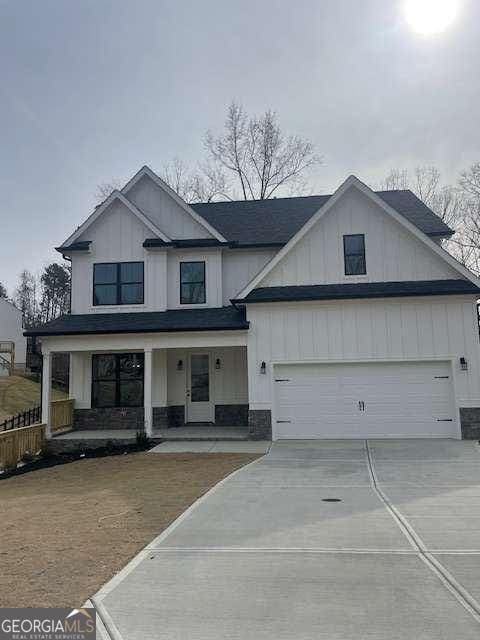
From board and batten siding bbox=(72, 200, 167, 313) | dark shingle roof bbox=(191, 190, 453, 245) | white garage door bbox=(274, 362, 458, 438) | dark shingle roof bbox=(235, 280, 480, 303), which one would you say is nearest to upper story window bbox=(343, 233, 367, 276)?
dark shingle roof bbox=(235, 280, 480, 303)

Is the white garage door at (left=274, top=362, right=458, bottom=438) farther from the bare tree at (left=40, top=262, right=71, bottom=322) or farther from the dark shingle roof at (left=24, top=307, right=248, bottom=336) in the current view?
the bare tree at (left=40, top=262, right=71, bottom=322)

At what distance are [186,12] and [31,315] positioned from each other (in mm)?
56210

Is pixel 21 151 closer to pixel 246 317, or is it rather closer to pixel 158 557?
pixel 246 317

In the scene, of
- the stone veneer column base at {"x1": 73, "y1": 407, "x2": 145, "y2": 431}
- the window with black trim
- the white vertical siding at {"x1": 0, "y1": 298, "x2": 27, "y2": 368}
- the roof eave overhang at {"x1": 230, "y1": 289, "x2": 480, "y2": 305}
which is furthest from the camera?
the white vertical siding at {"x1": 0, "y1": 298, "x2": 27, "y2": 368}

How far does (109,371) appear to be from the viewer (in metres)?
16.3

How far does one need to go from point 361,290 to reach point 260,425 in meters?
4.85

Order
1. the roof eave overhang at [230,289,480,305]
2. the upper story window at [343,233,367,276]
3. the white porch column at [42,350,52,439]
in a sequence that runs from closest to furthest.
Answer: the roof eave overhang at [230,289,480,305], the upper story window at [343,233,367,276], the white porch column at [42,350,52,439]

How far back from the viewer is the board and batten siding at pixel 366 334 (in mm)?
13094

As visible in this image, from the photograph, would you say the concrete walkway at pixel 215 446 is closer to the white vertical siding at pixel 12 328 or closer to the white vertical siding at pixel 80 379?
the white vertical siding at pixel 80 379

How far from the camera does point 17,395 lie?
2761 centimetres

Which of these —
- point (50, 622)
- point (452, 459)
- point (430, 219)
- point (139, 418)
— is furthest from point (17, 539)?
point (430, 219)

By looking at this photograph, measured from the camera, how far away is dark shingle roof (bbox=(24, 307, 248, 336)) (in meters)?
14.1

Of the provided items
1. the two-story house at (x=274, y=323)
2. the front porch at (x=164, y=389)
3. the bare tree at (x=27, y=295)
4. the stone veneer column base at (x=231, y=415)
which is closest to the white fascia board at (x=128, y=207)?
the two-story house at (x=274, y=323)

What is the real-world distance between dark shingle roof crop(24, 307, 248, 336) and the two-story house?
0.22 ft
